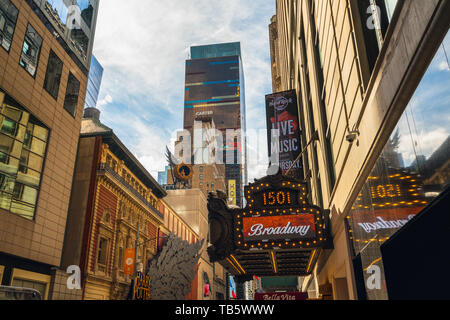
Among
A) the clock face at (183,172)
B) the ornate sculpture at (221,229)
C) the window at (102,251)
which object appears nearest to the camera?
the ornate sculpture at (221,229)

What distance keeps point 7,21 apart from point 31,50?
3063 millimetres

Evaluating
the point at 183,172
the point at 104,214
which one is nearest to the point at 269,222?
the point at 104,214

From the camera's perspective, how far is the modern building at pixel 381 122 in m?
4.57

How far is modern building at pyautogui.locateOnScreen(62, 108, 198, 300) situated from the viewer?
3081cm

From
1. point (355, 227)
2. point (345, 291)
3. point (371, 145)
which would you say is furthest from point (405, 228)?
point (345, 291)

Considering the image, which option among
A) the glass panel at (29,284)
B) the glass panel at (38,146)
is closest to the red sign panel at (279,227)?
the glass panel at (29,284)

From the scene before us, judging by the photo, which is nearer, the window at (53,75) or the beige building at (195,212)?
the window at (53,75)

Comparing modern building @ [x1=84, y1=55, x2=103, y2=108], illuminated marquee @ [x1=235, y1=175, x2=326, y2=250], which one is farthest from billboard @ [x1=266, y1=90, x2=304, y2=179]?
modern building @ [x1=84, y1=55, x2=103, y2=108]

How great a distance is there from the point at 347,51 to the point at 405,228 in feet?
18.1

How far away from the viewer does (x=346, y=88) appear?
394 inches

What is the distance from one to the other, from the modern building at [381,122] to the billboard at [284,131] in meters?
7.98

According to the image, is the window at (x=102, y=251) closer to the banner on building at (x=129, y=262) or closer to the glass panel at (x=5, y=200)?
the banner on building at (x=129, y=262)

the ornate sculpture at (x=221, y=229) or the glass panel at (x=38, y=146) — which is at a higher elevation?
the glass panel at (x=38, y=146)

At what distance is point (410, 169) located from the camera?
5461 mm
